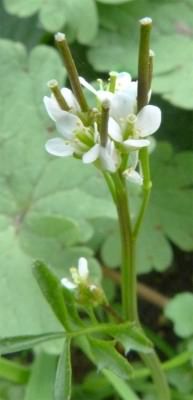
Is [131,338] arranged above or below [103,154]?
below

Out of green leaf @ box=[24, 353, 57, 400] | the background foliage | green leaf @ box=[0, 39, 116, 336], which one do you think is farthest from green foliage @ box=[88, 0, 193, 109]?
green leaf @ box=[24, 353, 57, 400]

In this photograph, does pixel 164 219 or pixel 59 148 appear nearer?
pixel 59 148

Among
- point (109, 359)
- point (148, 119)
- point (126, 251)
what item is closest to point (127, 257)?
point (126, 251)

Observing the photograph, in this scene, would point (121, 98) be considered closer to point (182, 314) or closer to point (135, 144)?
point (135, 144)

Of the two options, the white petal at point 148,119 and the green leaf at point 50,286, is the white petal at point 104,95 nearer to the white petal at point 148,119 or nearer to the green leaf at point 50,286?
the white petal at point 148,119

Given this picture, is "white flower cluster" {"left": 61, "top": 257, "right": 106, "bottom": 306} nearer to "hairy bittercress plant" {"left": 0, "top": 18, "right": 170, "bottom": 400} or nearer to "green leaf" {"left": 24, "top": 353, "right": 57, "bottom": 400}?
"hairy bittercress plant" {"left": 0, "top": 18, "right": 170, "bottom": 400}

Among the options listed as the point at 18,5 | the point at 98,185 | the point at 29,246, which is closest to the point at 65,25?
the point at 18,5

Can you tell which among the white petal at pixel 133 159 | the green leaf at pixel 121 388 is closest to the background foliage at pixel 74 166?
the green leaf at pixel 121 388

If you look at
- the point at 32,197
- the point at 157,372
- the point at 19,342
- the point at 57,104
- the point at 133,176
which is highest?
the point at 57,104

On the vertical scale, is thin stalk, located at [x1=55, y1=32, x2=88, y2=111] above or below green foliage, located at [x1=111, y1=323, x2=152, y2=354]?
above
